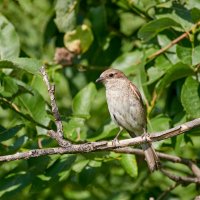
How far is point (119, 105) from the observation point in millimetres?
5672

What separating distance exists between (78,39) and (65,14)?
0.81 ft

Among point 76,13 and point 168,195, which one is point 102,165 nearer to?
point 168,195

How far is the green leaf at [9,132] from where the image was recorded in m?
4.63

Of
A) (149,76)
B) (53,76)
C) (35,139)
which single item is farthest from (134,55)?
(35,139)

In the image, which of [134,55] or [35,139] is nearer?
[35,139]

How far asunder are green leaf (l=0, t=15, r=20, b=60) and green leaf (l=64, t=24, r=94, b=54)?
1.74 ft

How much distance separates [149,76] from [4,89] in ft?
4.14

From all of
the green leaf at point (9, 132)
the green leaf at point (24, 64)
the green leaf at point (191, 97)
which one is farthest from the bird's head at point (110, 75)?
the green leaf at point (9, 132)

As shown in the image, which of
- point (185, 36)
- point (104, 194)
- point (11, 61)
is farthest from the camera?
point (104, 194)

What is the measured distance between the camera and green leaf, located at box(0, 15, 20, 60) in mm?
5211

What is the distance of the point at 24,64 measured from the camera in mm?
4633

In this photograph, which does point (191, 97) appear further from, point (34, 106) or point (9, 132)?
point (9, 132)

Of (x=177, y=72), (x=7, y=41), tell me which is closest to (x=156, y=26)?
(x=177, y=72)

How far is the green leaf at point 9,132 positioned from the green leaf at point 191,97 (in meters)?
1.25
